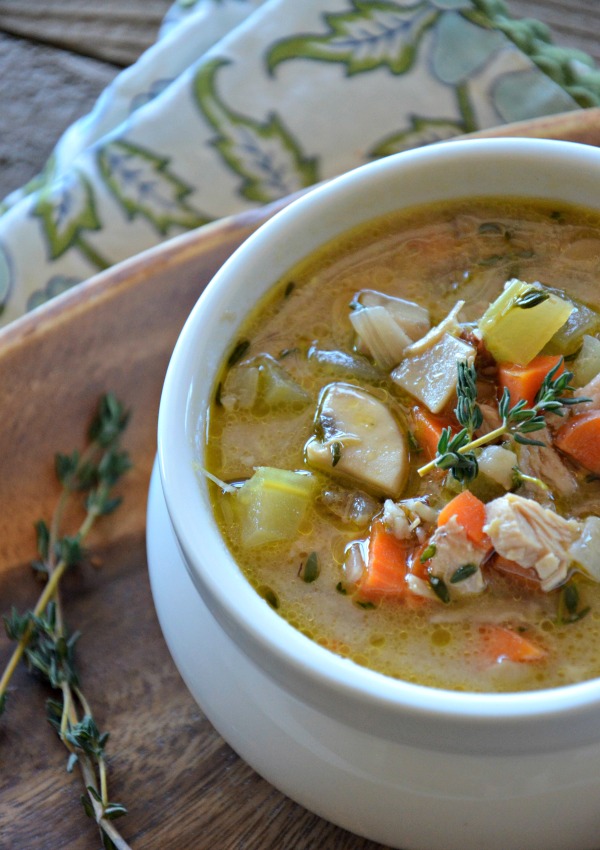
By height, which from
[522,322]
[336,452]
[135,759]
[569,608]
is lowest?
[135,759]

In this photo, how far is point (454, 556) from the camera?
4.45ft

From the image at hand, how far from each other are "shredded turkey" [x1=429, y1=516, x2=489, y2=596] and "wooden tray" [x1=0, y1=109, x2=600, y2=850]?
1.68 ft

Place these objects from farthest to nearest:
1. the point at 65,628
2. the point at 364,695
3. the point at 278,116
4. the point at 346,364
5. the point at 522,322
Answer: the point at 278,116 → the point at 65,628 → the point at 346,364 → the point at 522,322 → the point at 364,695

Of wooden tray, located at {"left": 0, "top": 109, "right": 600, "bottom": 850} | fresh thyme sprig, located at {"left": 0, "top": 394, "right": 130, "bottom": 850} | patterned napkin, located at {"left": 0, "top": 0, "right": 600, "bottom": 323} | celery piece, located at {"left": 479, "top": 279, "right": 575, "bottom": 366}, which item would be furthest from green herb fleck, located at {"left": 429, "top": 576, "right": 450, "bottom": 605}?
patterned napkin, located at {"left": 0, "top": 0, "right": 600, "bottom": 323}

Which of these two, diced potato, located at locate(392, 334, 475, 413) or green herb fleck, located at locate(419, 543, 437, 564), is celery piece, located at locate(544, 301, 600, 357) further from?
green herb fleck, located at locate(419, 543, 437, 564)

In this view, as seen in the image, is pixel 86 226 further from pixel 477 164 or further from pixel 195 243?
pixel 477 164

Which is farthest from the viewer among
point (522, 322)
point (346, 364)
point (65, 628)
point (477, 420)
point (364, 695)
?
point (65, 628)

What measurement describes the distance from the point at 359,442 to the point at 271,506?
172 mm

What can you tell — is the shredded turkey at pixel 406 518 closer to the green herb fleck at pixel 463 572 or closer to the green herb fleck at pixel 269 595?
the green herb fleck at pixel 463 572

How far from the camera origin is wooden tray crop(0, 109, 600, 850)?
5.30 ft

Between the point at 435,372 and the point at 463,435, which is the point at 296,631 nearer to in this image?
the point at 463,435

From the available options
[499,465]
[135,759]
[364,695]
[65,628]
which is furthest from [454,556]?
[65,628]

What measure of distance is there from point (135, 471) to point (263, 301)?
51 centimetres

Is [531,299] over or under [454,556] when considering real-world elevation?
over
